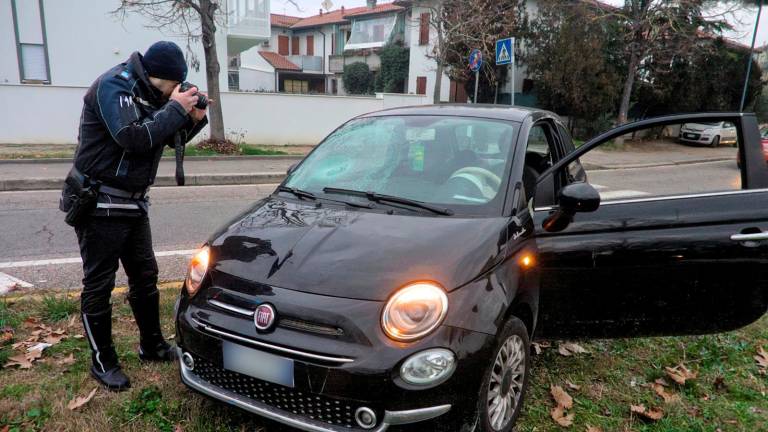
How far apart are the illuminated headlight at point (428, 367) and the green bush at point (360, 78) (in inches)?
1517

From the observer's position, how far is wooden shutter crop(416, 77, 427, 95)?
33.1 m

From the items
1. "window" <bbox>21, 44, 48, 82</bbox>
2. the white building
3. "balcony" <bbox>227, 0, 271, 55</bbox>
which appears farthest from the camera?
"balcony" <bbox>227, 0, 271, 55</bbox>

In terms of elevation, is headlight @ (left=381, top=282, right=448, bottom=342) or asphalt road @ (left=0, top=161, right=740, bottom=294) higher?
headlight @ (left=381, top=282, right=448, bottom=342)

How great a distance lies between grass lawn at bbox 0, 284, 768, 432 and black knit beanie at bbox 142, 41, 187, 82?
161cm

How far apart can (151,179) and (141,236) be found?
1.11ft

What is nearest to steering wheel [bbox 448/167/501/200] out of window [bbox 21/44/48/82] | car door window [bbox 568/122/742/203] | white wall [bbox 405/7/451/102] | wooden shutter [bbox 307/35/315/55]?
car door window [bbox 568/122/742/203]

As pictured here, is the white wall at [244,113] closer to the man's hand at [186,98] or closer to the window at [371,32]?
the man's hand at [186,98]

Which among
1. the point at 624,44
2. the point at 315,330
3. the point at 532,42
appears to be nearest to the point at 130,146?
the point at 315,330

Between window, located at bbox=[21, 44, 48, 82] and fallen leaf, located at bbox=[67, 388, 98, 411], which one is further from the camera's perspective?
window, located at bbox=[21, 44, 48, 82]

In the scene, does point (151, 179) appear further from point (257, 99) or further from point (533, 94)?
point (533, 94)

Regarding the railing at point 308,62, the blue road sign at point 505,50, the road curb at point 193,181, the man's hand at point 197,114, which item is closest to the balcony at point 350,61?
the railing at point 308,62

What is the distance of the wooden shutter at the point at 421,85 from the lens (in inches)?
1304

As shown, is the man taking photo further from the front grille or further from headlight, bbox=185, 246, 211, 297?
the front grille

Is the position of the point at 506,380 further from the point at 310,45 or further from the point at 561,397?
the point at 310,45
